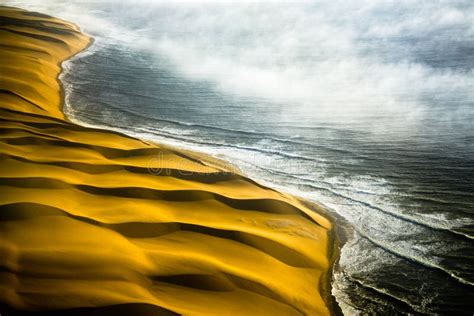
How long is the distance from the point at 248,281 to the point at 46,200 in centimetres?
251

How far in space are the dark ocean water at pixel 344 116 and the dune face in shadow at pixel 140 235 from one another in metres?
0.70

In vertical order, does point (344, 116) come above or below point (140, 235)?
above

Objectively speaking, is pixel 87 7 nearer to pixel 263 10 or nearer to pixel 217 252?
pixel 263 10

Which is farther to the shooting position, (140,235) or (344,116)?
(344,116)

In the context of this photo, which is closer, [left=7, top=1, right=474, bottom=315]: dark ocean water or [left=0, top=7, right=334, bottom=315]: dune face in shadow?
[left=0, top=7, right=334, bottom=315]: dune face in shadow

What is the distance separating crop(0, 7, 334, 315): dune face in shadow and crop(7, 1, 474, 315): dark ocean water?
0.70 meters

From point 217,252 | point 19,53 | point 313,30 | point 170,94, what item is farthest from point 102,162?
point 313,30

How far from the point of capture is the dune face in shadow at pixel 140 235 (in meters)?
3.92

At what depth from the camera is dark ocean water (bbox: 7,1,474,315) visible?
17.9 feet

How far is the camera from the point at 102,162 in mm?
6680

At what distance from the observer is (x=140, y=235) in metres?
4.94

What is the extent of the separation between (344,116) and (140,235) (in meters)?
7.38

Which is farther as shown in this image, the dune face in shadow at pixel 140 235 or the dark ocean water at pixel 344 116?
the dark ocean water at pixel 344 116

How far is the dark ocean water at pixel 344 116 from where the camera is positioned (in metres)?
5.46
